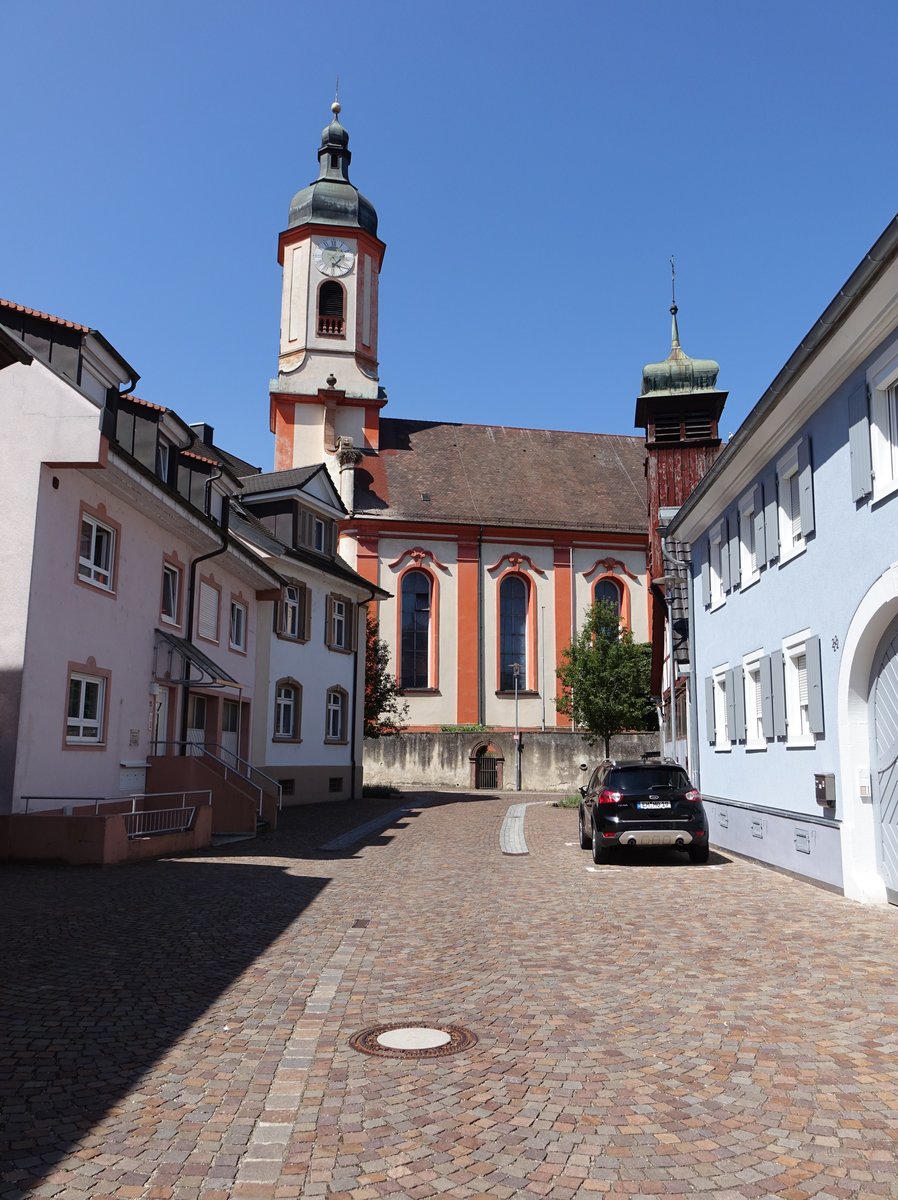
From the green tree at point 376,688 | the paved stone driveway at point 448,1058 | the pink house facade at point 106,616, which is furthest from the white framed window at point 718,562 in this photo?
the green tree at point 376,688

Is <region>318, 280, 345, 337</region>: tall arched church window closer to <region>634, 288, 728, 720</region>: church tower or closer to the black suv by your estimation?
<region>634, 288, 728, 720</region>: church tower

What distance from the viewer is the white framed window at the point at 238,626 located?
2458 cm

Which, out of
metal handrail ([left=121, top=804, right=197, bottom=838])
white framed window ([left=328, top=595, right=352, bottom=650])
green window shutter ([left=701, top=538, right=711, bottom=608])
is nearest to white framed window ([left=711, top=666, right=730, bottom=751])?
green window shutter ([left=701, top=538, right=711, bottom=608])

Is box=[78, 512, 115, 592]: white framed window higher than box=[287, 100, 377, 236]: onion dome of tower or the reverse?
the reverse

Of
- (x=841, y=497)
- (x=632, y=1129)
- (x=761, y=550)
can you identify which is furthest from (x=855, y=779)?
(x=632, y=1129)

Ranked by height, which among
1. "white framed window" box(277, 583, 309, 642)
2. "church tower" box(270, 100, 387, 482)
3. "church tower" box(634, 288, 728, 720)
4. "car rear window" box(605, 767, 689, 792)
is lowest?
"car rear window" box(605, 767, 689, 792)

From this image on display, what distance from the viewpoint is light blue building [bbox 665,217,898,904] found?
10.2 meters

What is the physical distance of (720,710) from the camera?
17.8 metres

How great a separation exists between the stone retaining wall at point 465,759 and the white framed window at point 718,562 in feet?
73.9

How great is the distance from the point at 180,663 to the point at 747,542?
1089 centimetres

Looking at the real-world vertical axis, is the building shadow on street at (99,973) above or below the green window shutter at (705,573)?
below

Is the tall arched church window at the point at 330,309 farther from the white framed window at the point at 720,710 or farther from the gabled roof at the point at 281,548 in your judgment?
the white framed window at the point at 720,710

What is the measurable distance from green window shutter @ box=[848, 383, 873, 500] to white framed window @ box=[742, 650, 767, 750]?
467cm

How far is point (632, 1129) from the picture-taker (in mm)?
4273
